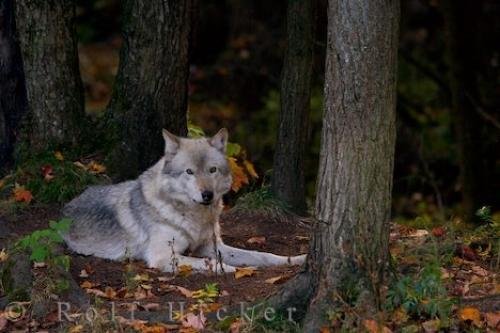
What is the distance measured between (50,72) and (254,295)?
12.5 ft

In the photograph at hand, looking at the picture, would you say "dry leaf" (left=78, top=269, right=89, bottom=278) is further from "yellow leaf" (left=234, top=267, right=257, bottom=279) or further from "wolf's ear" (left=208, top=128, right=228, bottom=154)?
"wolf's ear" (left=208, top=128, right=228, bottom=154)

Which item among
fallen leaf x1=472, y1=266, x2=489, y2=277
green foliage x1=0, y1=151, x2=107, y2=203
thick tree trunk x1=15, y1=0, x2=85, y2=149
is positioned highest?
thick tree trunk x1=15, y1=0, x2=85, y2=149

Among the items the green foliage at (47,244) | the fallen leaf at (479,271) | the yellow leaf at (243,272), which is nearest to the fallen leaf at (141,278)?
the green foliage at (47,244)

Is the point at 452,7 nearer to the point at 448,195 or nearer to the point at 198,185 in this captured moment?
the point at 448,195

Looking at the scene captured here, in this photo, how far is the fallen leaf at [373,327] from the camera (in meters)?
6.17

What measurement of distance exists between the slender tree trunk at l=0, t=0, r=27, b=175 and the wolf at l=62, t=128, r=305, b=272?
1708 millimetres

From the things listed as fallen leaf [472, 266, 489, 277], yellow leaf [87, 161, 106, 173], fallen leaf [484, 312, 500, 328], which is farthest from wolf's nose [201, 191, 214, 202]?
fallen leaf [484, 312, 500, 328]

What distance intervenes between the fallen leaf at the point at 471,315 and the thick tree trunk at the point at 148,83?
4.47 metres

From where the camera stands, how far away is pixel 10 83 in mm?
10430

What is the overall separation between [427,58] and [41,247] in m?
11.3

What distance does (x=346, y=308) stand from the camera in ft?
20.6

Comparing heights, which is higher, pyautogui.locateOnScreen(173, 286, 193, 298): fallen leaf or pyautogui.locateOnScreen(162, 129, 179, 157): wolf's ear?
pyautogui.locateOnScreen(162, 129, 179, 157): wolf's ear

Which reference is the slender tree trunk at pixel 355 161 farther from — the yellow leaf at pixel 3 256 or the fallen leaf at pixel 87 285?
the yellow leaf at pixel 3 256

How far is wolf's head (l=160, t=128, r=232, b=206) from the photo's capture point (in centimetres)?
838
